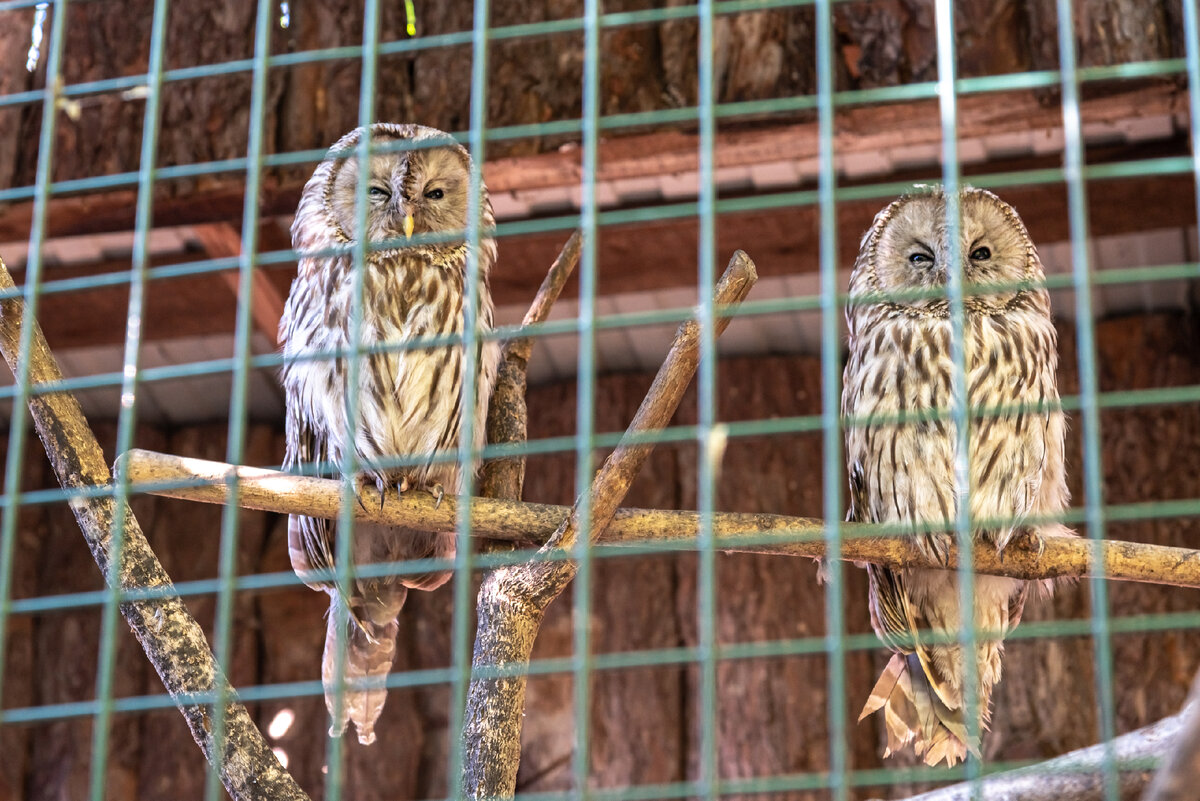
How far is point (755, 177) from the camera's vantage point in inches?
176

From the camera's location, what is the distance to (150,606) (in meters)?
2.98

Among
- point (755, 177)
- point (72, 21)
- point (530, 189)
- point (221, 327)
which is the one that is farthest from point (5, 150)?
point (755, 177)

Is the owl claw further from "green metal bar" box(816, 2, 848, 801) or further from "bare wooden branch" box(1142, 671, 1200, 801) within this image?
"bare wooden branch" box(1142, 671, 1200, 801)

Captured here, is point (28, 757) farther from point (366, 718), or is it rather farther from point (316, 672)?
point (366, 718)

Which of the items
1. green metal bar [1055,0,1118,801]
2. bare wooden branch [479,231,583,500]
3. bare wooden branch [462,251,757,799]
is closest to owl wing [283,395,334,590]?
bare wooden branch [479,231,583,500]

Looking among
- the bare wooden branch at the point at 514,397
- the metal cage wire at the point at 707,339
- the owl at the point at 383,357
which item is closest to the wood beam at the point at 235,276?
the owl at the point at 383,357

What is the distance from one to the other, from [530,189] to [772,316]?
1.08 metres

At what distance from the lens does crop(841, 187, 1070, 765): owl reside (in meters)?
3.53

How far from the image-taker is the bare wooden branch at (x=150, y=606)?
9.41 ft

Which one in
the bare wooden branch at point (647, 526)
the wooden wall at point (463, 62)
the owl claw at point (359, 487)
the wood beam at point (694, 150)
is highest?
the wooden wall at point (463, 62)

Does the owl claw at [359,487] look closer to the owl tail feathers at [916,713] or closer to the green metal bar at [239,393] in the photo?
the green metal bar at [239,393]

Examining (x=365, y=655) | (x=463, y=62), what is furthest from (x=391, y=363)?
(x=463, y=62)

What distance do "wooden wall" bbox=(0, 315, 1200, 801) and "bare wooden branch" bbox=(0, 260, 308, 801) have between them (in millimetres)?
2231

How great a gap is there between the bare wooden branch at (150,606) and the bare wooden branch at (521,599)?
38 centimetres
